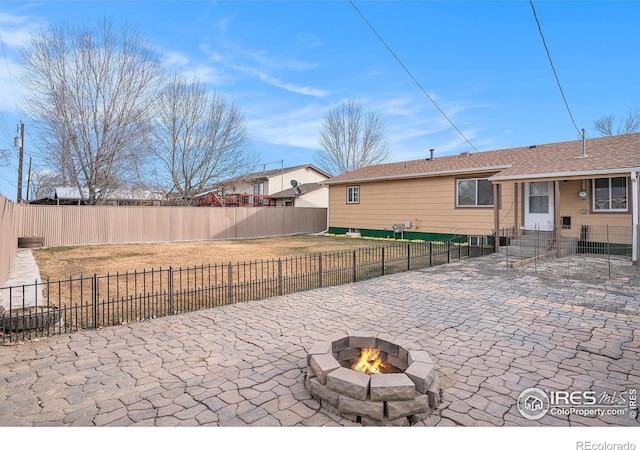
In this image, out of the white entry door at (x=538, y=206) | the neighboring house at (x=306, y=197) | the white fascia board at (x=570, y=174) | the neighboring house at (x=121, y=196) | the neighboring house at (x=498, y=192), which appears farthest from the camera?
the neighboring house at (x=306, y=197)

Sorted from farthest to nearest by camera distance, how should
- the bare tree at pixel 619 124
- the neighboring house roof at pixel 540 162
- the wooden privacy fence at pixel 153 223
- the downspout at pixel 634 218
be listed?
1. the bare tree at pixel 619 124
2. the wooden privacy fence at pixel 153 223
3. the neighboring house roof at pixel 540 162
4. the downspout at pixel 634 218

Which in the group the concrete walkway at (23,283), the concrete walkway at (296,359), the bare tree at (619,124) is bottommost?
the concrete walkway at (296,359)

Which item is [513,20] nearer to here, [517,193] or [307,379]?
[517,193]

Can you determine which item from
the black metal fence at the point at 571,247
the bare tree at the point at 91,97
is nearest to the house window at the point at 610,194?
the black metal fence at the point at 571,247

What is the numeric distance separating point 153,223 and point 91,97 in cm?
833

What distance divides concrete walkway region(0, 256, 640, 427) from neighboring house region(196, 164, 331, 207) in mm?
22839

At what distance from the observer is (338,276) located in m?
8.44

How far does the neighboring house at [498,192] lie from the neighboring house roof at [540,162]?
0.03 m

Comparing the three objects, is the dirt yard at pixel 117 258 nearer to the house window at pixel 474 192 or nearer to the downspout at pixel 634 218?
the house window at pixel 474 192

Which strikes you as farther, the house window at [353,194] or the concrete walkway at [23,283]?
the house window at [353,194]

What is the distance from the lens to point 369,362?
344cm

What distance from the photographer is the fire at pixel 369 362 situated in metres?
3.33
